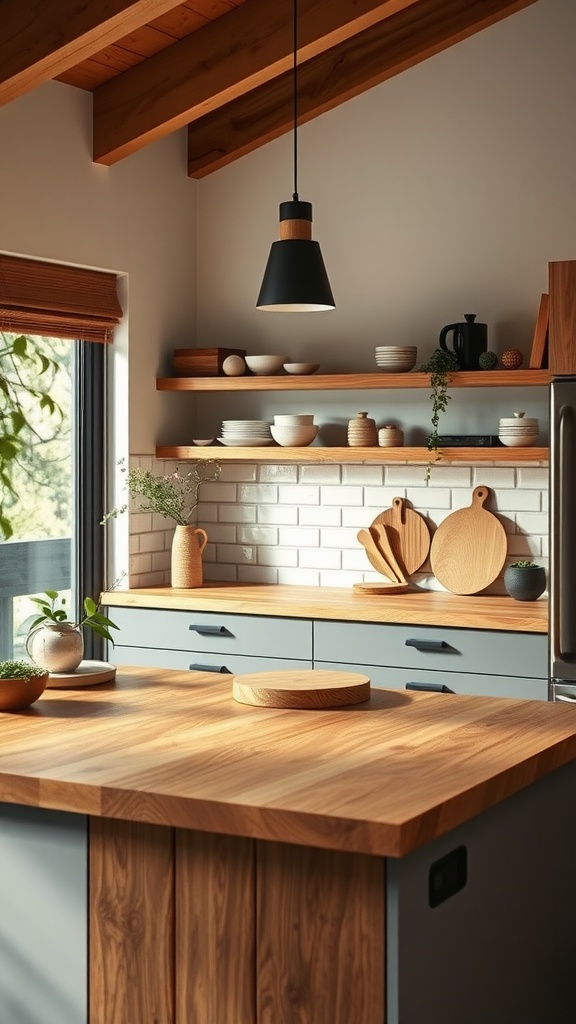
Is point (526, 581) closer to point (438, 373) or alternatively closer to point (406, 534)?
point (406, 534)

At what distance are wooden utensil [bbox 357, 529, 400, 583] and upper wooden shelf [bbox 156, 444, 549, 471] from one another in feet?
1.10

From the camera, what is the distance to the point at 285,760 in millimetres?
2482

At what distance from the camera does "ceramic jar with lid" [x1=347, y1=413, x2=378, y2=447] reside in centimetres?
534

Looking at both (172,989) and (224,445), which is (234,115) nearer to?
(224,445)

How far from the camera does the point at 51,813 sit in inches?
95.1

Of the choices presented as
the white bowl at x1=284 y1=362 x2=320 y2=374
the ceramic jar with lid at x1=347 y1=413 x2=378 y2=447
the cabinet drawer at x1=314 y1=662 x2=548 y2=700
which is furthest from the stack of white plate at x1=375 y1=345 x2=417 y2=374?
the cabinet drawer at x1=314 y1=662 x2=548 y2=700

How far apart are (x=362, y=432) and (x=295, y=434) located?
0.32m

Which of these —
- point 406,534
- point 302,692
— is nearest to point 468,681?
point 406,534

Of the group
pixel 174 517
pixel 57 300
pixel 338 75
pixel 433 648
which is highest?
pixel 338 75

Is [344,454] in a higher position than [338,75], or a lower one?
lower

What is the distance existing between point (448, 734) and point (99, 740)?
2.51ft

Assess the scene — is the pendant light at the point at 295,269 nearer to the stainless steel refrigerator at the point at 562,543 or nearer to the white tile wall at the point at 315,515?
the stainless steel refrigerator at the point at 562,543

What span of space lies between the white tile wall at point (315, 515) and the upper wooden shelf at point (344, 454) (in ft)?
0.30

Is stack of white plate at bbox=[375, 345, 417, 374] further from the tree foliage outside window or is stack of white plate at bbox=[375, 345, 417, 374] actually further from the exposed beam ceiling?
the tree foliage outside window
